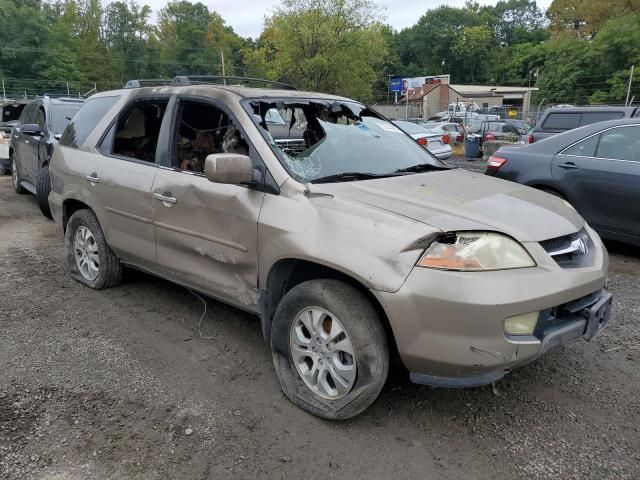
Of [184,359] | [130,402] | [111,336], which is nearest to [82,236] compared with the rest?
[111,336]

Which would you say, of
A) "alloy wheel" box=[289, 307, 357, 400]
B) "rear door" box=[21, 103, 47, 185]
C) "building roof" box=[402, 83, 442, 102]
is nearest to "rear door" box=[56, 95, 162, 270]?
"alloy wheel" box=[289, 307, 357, 400]

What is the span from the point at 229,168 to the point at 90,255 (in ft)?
7.92

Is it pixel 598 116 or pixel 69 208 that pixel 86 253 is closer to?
pixel 69 208

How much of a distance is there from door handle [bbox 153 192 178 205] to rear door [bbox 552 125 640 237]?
4.45 metres

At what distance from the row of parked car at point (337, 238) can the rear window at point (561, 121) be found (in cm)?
842

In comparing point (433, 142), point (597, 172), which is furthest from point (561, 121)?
point (597, 172)

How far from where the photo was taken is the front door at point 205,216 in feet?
10.3

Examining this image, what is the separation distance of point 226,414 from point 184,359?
0.75 m

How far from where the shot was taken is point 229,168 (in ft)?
9.40

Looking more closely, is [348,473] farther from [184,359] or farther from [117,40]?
[117,40]

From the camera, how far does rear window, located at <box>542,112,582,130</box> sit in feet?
35.7

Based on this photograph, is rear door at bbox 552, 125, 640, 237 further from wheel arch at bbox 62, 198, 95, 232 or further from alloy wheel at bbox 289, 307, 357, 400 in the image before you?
wheel arch at bbox 62, 198, 95, 232

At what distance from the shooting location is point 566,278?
254 cm

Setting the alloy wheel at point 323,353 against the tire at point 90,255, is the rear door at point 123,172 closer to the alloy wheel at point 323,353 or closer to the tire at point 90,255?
the tire at point 90,255
